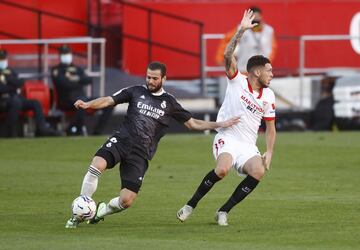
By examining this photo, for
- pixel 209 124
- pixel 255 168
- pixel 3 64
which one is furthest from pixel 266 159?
pixel 3 64

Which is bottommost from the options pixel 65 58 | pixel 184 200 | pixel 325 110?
pixel 184 200

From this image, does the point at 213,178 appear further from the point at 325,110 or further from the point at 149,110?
the point at 325,110

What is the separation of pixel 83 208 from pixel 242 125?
2.10 meters

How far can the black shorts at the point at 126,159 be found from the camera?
538 inches

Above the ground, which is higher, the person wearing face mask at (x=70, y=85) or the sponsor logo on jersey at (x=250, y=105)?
the sponsor logo on jersey at (x=250, y=105)

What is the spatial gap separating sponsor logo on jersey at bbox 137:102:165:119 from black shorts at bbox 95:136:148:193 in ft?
1.29

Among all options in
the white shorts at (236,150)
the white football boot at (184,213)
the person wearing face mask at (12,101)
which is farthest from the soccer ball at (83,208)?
the person wearing face mask at (12,101)

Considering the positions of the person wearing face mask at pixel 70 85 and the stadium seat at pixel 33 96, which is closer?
the person wearing face mask at pixel 70 85

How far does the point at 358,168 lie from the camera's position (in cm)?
2138

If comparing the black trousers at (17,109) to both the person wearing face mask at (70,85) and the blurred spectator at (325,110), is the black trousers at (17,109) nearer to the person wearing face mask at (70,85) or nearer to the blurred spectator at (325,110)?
the person wearing face mask at (70,85)

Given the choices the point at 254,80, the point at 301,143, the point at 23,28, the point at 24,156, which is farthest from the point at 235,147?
the point at 23,28

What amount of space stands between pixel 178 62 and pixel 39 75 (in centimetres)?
433

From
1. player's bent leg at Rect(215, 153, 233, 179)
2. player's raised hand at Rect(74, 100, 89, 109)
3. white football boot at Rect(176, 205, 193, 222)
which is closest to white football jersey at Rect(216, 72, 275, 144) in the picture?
player's bent leg at Rect(215, 153, 233, 179)

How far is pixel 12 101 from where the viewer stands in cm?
2695
